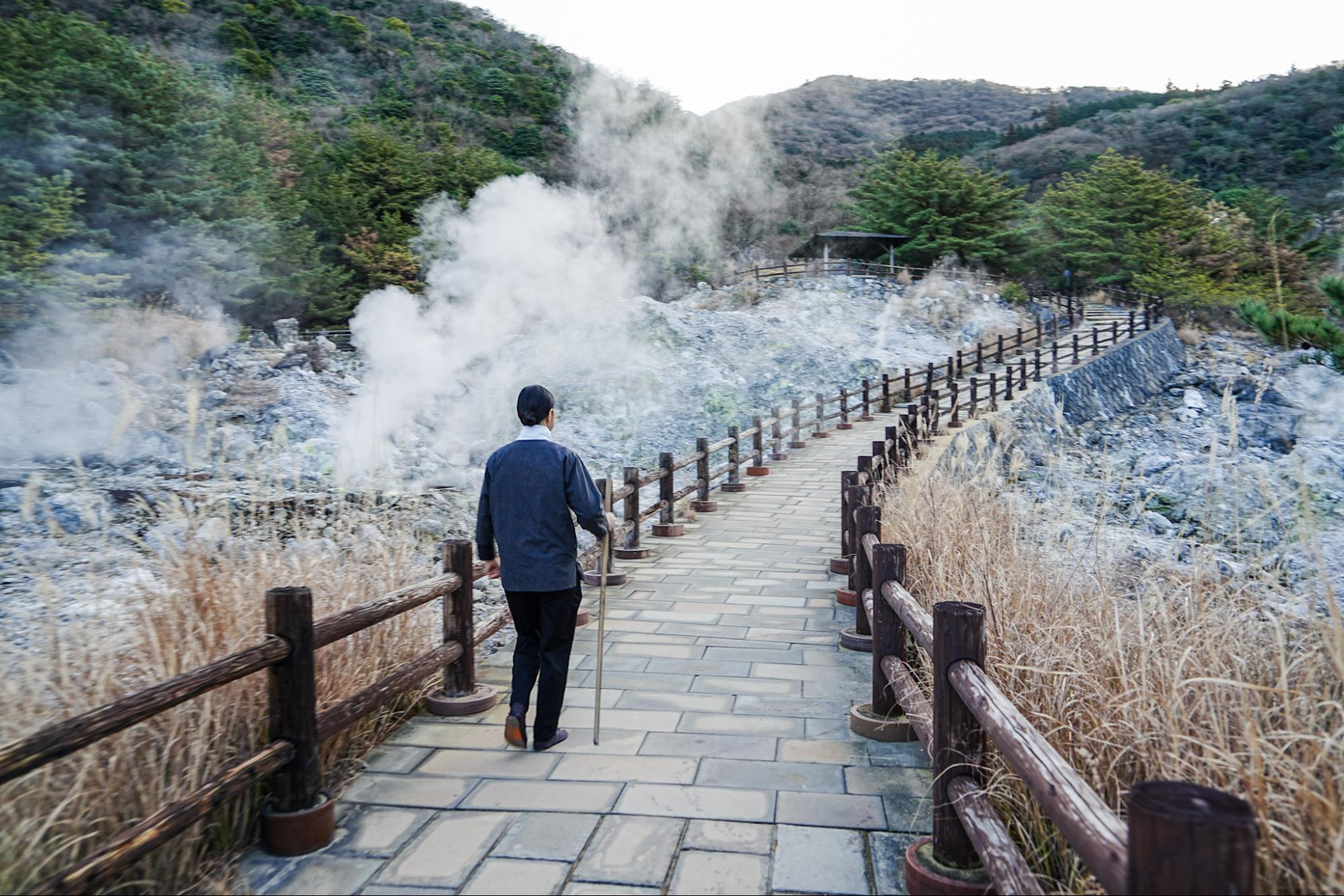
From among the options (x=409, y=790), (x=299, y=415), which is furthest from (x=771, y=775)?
(x=299, y=415)

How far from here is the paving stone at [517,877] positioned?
2.46 metres

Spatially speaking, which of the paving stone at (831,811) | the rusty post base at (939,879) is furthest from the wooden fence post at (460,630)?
the rusty post base at (939,879)

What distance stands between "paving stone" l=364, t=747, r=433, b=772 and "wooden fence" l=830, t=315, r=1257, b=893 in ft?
6.00

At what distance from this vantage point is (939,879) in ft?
7.82

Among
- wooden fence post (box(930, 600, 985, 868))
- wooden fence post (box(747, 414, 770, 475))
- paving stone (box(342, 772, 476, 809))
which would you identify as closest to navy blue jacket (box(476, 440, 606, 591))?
paving stone (box(342, 772, 476, 809))

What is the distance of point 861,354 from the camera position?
83.8 ft

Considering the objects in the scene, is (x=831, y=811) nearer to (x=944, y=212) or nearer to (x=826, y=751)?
(x=826, y=751)

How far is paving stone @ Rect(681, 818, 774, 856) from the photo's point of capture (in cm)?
271

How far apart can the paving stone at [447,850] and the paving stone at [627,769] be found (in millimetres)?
413

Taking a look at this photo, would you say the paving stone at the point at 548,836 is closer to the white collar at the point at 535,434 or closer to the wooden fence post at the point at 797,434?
the white collar at the point at 535,434

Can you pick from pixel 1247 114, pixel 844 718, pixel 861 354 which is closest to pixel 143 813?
pixel 844 718

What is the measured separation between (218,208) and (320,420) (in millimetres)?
10167

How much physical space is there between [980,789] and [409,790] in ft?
6.55

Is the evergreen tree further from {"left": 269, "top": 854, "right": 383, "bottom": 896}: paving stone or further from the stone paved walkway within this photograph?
{"left": 269, "top": 854, "right": 383, "bottom": 896}: paving stone
